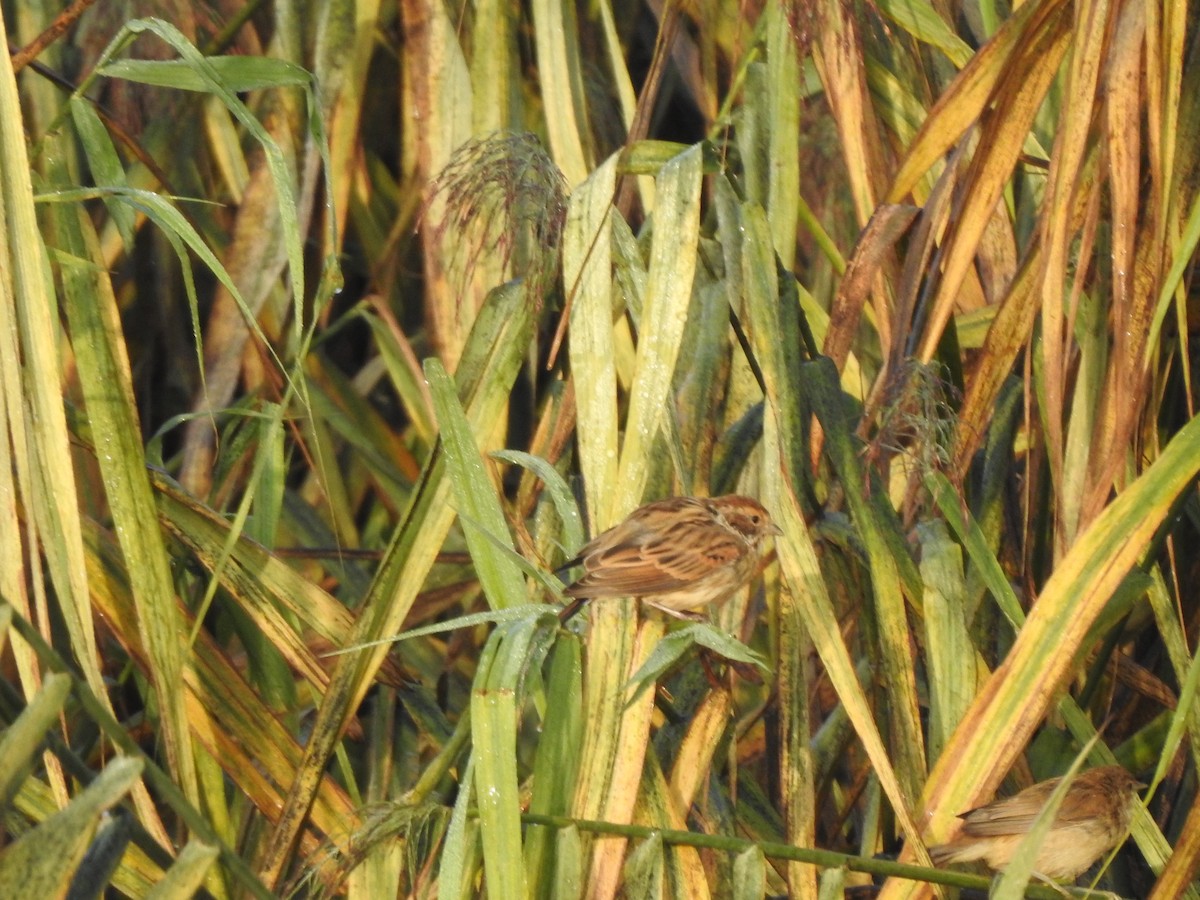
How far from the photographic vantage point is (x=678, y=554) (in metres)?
2.61

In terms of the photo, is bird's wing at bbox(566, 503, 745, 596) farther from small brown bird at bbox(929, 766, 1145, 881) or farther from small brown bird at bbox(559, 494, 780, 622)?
small brown bird at bbox(929, 766, 1145, 881)

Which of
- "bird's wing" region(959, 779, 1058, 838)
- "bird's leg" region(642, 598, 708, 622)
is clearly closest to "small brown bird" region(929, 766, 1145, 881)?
"bird's wing" region(959, 779, 1058, 838)

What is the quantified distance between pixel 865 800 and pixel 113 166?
169cm

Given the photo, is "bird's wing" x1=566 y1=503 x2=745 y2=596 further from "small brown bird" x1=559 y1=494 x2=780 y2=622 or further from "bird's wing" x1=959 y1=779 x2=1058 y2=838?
"bird's wing" x1=959 y1=779 x2=1058 y2=838

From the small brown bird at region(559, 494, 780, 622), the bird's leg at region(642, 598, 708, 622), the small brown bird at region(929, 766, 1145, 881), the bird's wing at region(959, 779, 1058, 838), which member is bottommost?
the small brown bird at region(929, 766, 1145, 881)

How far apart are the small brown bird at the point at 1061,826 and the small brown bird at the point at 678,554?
54 cm

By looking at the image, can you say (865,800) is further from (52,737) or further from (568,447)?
(52,737)

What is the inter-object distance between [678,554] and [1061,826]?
0.83m

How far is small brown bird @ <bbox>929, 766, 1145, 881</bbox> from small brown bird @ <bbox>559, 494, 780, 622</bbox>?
54cm

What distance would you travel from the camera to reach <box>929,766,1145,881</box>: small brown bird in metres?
2.24

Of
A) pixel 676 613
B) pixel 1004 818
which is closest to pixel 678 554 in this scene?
pixel 676 613

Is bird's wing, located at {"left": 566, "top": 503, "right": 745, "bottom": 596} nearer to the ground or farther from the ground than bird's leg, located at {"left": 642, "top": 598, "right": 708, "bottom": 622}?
farther from the ground

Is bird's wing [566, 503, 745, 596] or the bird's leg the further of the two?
the bird's leg

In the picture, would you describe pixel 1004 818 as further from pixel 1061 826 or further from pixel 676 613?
pixel 676 613
